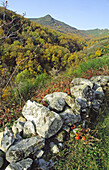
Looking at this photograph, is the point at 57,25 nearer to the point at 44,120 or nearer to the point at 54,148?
the point at 44,120

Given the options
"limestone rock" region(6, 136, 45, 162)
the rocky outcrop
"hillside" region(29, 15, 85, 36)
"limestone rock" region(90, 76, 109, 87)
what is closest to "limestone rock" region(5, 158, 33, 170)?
the rocky outcrop

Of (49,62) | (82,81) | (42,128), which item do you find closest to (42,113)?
(42,128)

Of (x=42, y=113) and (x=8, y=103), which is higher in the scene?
(x=42, y=113)

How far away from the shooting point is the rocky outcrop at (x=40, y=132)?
6.28 feet

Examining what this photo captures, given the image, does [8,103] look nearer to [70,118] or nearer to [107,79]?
[70,118]

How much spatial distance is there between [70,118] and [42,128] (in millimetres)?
826

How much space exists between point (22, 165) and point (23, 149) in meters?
0.25

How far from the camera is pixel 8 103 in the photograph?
123 inches

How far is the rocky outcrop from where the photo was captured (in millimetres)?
1914

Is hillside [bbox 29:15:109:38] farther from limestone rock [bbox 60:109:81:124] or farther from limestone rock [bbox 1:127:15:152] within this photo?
limestone rock [bbox 1:127:15:152]

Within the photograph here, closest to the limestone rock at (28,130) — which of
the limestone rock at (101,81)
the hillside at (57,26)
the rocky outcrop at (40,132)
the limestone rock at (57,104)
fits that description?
the rocky outcrop at (40,132)

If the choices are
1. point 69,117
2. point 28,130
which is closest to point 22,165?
point 28,130

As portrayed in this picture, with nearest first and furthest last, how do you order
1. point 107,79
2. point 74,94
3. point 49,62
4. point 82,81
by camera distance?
point 74,94, point 82,81, point 107,79, point 49,62

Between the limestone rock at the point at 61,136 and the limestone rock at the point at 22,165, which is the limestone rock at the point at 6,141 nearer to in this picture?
the limestone rock at the point at 22,165
